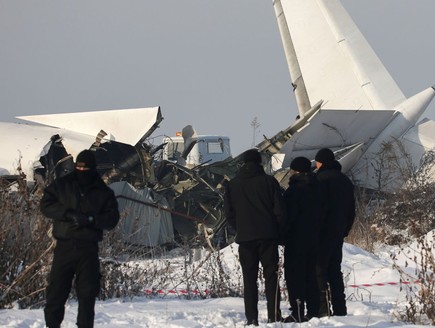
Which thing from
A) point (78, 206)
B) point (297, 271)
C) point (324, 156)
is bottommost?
point (297, 271)

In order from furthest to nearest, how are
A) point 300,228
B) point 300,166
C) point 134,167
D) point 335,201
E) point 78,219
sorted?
1. point 134,167
2. point 335,201
3. point 300,166
4. point 300,228
5. point 78,219

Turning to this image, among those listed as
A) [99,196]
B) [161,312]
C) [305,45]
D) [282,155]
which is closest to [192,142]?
[282,155]

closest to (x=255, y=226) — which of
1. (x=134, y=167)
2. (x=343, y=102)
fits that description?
(x=134, y=167)

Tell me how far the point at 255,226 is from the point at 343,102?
63.5 feet

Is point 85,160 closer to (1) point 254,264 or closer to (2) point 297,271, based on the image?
(1) point 254,264

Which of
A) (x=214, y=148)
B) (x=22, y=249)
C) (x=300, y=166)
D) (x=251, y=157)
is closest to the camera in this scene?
(x=251, y=157)

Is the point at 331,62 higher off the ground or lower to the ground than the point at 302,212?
higher

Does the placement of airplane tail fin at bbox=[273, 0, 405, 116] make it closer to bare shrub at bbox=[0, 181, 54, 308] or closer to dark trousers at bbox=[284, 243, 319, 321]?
bare shrub at bbox=[0, 181, 54, 308]

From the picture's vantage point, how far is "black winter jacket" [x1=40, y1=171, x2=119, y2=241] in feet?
24.1

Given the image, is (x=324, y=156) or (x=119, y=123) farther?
(x=119, y=123)

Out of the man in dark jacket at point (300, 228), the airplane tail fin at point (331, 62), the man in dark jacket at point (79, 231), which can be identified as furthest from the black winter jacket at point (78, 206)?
the airplane tail fin at point (331, 62)

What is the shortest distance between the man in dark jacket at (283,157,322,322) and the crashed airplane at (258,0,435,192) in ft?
42.4

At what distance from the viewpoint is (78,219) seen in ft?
23.9

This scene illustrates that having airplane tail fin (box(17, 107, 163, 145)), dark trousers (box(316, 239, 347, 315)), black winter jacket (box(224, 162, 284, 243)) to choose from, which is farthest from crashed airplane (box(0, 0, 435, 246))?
black winter jacket (box(224, 162, 284, 243))
